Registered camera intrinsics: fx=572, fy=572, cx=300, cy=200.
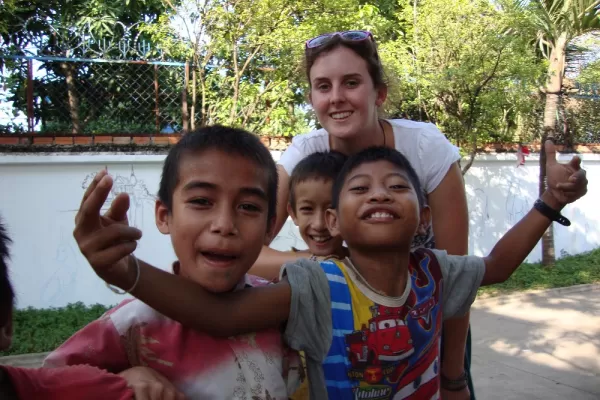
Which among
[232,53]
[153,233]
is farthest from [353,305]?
[232,53]

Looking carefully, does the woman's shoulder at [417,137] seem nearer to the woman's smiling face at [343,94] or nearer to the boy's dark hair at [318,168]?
the woman's smiling face at [343,94]

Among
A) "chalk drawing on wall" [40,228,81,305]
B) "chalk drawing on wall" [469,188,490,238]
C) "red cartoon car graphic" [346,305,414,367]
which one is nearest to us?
"red cartoon car graphic" [346,305,414,367]

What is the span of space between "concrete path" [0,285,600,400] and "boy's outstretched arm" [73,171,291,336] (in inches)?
146

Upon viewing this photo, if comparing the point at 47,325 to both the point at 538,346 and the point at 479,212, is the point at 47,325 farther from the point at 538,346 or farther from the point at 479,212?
the point at 479,212

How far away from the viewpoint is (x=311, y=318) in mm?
1326

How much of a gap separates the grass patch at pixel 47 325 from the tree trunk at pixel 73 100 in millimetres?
2031

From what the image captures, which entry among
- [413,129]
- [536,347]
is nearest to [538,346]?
[536,347]

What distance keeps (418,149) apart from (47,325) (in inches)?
194

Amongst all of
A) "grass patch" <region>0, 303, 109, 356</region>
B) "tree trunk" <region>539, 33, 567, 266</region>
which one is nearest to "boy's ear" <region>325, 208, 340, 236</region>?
"grass patch" <region>0, 303, 109, 356</region>

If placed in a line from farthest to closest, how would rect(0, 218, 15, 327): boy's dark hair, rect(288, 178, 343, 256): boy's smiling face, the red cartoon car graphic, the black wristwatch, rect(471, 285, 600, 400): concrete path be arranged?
rect(471, 285, 600, 400): concrete path, rect(288, 178, 343, 256): boy's smiling face, the black wristwatch, the red cartoon car graphic, rect(0, 218, 15, 327): boy's dark hair

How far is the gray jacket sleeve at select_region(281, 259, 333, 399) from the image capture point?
1.31 meters

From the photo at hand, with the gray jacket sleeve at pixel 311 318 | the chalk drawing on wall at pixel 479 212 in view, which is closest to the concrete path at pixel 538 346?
the chalk drawing on wall at pixel 479 212

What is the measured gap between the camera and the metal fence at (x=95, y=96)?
21.1 ft

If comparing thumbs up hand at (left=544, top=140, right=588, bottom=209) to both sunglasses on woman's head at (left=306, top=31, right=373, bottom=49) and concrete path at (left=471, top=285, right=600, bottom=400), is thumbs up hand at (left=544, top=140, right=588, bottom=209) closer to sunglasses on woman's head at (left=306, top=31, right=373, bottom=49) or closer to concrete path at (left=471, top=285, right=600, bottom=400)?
sunglasses on woman's head at (left=306, top=31, right=373, bottom=49)
